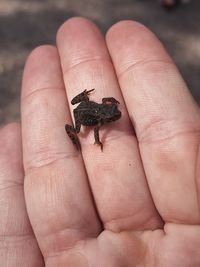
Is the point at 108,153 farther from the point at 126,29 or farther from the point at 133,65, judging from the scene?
the point at 126,29

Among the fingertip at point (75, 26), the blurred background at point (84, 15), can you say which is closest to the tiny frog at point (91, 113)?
the fingertip at point (75, 26)

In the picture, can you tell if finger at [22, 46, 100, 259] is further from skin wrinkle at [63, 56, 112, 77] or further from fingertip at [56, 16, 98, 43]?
fingertip at [56, 16, 98, 43]

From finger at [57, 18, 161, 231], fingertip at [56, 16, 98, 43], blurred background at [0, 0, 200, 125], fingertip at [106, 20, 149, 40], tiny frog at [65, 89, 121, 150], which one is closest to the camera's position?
finger at [57, 18, 161, 231]

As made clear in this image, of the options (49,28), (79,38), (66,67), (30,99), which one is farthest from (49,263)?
(49,28)

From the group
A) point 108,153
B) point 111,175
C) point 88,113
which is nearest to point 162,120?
point 108,153

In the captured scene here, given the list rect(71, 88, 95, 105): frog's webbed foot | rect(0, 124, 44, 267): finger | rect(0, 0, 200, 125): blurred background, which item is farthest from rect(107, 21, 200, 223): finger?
rect(0, 0, 200, 125): blurred background
